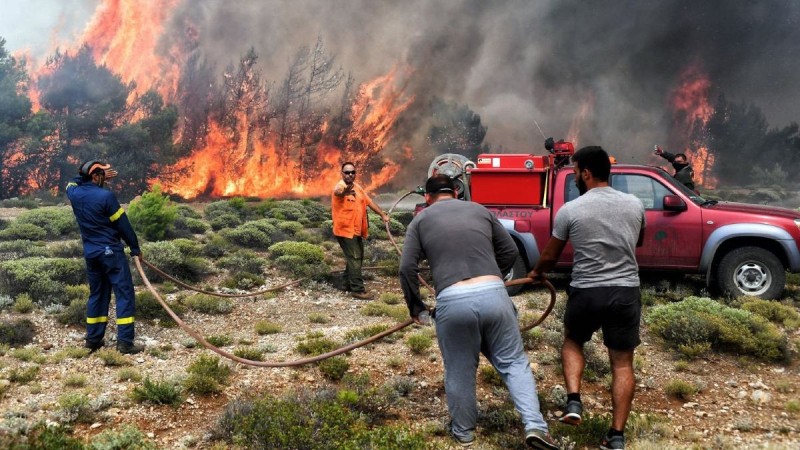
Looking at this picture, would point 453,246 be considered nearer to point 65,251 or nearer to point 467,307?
point 467,307

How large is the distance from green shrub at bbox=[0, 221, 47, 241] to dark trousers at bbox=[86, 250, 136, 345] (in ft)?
34.7

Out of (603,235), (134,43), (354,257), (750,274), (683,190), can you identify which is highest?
(134,43)

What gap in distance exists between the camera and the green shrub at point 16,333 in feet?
22.4

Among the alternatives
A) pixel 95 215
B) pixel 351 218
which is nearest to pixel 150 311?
pixel 95 215

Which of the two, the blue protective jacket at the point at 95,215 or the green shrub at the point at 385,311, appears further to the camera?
the green shrub at the point at 385,311

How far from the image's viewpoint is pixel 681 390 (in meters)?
5.15

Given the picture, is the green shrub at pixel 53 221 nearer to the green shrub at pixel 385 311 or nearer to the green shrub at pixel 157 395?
the green shrub at pixel 385 311

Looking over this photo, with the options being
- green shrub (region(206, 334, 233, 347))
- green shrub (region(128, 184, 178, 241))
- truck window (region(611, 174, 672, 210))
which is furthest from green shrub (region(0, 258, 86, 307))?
truck window (region(611, 174, 672, 210))

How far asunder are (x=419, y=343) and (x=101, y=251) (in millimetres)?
3863

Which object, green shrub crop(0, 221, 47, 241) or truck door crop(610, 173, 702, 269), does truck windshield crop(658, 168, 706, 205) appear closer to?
truck door crop(610, 173, 702, 269)

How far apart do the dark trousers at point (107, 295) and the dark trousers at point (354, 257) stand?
12.5 ft

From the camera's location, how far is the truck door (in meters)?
8.04

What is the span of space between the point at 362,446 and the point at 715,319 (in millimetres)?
4792

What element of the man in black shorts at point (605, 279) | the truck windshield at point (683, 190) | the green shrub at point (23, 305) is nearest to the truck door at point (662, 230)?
the truck windshield at point (683, 190)
